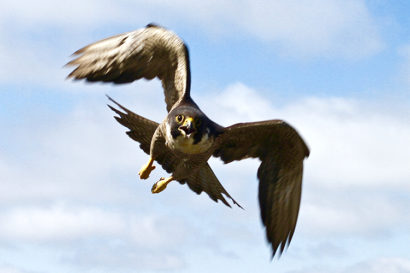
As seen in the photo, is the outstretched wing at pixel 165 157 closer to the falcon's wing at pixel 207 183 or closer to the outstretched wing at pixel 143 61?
the falcon's wing at pixel 207 183

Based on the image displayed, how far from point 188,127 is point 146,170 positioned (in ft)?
4.96

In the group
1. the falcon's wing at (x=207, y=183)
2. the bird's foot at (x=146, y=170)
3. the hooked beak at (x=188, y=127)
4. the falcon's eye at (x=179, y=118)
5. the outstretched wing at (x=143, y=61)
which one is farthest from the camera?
the falcon's wing at (x=207, y=183)

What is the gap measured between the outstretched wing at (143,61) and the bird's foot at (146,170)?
94 cm

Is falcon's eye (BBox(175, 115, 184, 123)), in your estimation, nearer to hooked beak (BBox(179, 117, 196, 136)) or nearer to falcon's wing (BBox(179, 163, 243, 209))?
hooked beak (BBox(179, 117, 196, 136))

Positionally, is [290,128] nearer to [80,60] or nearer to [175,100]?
[175,100]

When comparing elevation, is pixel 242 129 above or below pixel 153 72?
below

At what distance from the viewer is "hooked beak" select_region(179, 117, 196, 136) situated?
9.16 metres

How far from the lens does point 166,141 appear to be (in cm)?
970

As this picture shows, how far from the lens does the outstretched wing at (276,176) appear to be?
34.6 ft

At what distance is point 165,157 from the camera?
10.6 meters

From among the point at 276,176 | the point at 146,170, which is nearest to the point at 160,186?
the point at 146,170

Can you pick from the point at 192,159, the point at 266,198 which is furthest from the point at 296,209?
the point at 192,159

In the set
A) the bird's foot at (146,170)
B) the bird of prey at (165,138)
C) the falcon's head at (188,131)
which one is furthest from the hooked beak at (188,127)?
the bird's foot at (146,170)

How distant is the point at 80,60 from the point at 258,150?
Answer: 3014mm
